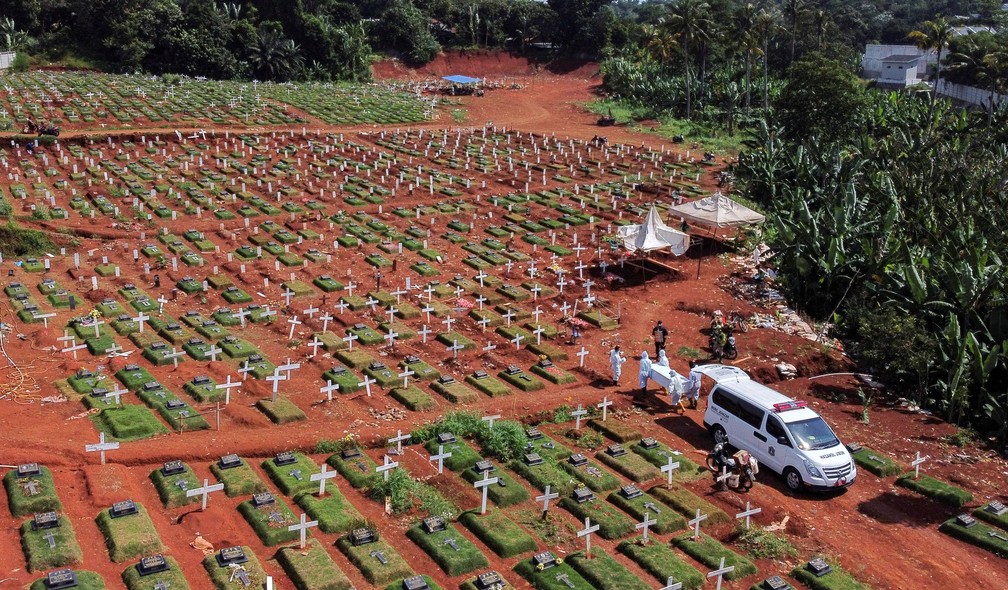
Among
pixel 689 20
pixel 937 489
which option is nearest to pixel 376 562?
pixel 937 489

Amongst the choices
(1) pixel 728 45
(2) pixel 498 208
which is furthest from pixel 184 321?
(1) pixel 728 45

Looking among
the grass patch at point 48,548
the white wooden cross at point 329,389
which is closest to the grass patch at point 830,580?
the white wooden cross at point 329,389

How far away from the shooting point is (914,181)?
35562mm

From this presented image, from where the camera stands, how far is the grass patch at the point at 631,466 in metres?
18.3

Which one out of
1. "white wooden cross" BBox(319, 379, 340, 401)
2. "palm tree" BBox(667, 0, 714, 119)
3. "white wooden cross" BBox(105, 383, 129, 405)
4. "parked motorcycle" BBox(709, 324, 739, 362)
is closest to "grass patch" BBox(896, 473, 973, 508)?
"parked motorcycle" BBox(709, 324, 739, 362)

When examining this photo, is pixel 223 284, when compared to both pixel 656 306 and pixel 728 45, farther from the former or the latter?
pixel 728 45

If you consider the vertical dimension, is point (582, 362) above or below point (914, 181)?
below

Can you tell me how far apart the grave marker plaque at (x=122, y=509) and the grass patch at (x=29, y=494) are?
1.02m

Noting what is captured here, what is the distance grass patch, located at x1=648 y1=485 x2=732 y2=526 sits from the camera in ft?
55.0

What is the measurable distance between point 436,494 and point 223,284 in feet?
48.4

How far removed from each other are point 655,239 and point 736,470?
1416cm

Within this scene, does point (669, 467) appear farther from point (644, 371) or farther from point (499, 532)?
point (644, 371)

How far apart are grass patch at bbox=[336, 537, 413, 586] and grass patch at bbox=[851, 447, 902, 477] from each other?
10.2 metres

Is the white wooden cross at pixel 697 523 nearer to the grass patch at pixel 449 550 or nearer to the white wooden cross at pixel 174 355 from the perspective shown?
the grass patch at pixel 449 550
